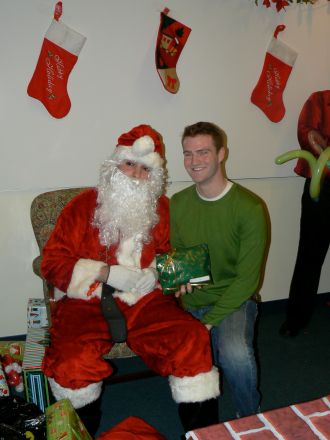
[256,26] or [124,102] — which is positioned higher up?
[256,26]

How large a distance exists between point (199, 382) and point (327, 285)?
2.32 meters

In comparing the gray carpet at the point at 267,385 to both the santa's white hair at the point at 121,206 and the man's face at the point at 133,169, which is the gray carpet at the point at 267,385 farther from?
the man's face at the point at 133,169

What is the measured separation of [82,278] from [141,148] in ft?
2.29

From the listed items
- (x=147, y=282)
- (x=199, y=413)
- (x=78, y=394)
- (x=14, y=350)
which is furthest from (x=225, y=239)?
(x=14, y=350)

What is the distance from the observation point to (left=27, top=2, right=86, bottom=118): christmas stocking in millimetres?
2537

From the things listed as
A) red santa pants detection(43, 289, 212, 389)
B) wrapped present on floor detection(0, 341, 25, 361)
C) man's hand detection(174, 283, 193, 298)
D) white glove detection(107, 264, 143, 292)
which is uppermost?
white glove detection(107, 264, 143, 292)

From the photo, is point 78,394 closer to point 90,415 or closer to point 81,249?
point 90,415

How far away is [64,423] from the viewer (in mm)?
1561

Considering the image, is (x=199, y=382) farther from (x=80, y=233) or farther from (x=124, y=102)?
(x=124, y=102)

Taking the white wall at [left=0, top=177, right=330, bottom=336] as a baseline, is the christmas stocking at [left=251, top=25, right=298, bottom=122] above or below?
above

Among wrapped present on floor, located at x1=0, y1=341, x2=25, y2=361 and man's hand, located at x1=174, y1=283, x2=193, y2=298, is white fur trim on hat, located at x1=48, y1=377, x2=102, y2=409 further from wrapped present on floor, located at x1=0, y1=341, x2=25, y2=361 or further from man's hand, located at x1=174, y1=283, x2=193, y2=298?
wrapped present on floor, located at x1=0, y1=341, x2=25, y2=361

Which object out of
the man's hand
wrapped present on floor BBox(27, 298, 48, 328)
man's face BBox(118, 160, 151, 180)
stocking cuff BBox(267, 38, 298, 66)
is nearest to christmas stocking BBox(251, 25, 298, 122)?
stocking cuff BBox(267, 38, 298, 66)

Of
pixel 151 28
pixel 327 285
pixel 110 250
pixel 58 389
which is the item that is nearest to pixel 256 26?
pixel 151 28

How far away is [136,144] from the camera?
2125 millimetres
